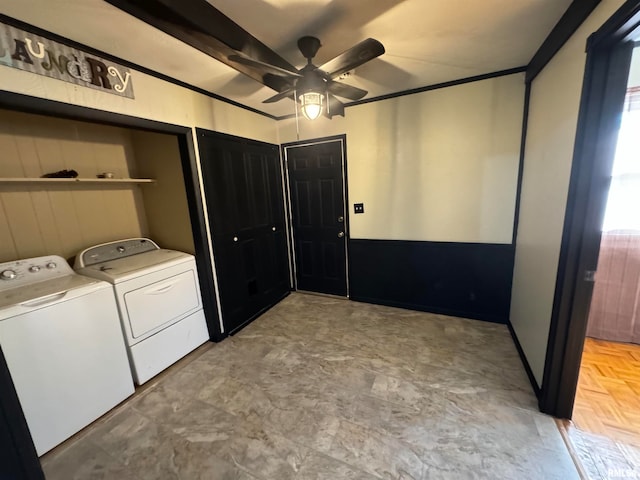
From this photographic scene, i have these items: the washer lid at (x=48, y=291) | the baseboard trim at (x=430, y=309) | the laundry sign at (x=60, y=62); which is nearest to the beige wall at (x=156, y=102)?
the laundry sign at (x=60, y=62)

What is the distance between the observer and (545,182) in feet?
6.03

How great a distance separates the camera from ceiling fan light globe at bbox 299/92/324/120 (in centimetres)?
167

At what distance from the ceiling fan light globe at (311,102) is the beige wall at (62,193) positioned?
2097mm

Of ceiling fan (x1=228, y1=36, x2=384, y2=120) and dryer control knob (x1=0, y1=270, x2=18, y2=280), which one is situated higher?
ceiling fan (x1=228, y1=36, x2=384, y2=120)

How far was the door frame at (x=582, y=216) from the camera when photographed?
1271 millimetres

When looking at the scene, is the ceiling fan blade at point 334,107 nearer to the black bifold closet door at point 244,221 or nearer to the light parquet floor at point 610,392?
the black bifold closet door at point 244,221

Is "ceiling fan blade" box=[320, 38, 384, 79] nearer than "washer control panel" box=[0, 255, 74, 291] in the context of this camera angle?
Yes

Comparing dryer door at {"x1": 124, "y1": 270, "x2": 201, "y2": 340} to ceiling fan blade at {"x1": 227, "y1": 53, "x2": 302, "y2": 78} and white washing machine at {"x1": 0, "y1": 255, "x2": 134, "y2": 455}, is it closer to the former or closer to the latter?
white washing machine at {"x1": 0, "y1": 255, "x2": 134, "y2": 455}

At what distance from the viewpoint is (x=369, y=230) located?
3186mm

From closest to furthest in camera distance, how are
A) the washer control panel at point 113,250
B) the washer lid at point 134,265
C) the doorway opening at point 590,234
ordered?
the doorway opening at point 590,234 → the washer lid at point 134,265 → the washer control panel at point 113,250

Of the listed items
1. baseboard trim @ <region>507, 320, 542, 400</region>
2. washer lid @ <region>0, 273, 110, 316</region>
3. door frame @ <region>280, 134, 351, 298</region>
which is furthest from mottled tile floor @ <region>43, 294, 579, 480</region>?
door frame @ <region>280, 134, 351, 298</region>

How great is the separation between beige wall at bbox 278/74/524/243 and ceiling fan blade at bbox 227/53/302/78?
1.56 meters

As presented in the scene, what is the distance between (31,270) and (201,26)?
2.10 metres

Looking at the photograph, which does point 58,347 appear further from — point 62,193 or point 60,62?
point 60,62
